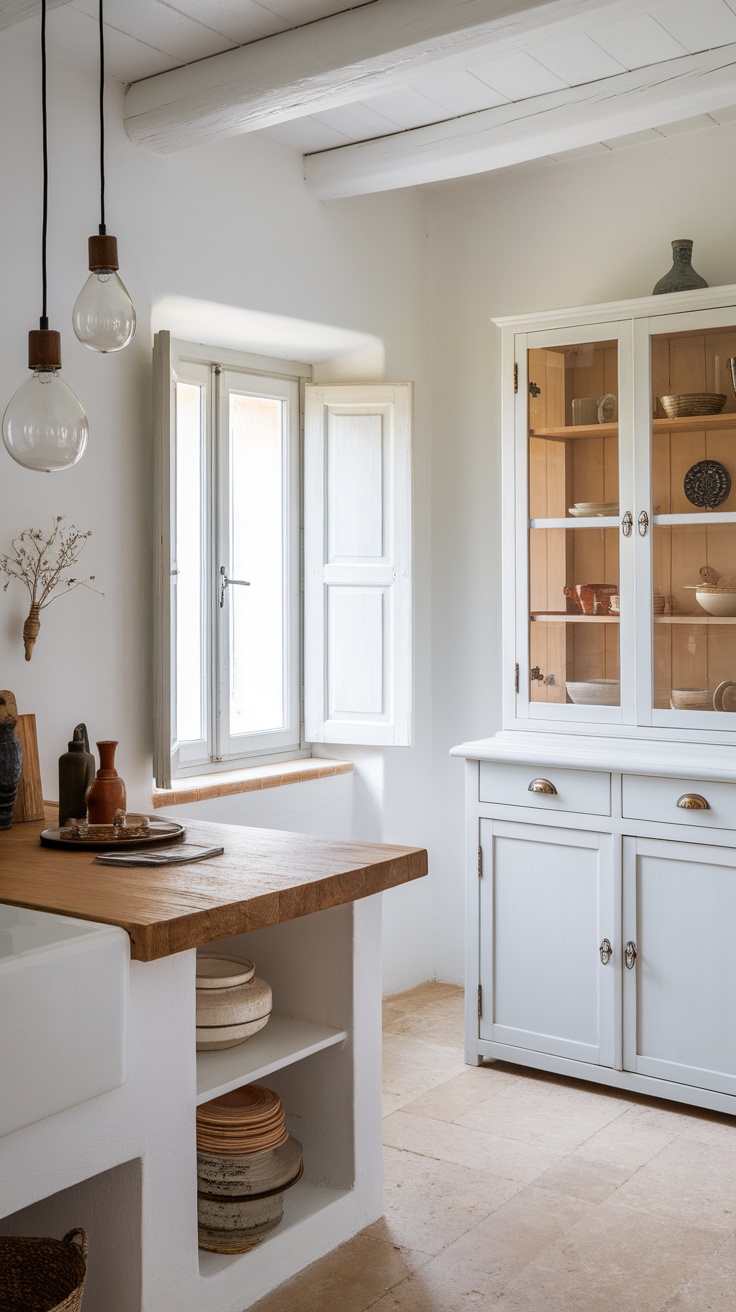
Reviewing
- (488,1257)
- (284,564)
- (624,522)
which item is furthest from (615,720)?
(488,1257)

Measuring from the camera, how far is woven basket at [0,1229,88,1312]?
75.2 inches

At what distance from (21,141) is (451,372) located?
1.91m

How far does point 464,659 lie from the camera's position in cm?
441

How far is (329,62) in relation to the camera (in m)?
2.86

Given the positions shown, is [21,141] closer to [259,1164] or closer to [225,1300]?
[259,1164]

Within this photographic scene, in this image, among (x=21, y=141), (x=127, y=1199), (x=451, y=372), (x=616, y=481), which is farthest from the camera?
(x=451, y=372)

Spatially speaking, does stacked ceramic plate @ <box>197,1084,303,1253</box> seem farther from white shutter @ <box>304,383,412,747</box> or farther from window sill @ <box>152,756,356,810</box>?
white shutter @ <box>304,383,412,747</box>

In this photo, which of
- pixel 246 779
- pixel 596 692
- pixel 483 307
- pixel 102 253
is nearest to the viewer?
pixel 102 253

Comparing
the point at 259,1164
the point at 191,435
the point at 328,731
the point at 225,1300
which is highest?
the point at 191,435

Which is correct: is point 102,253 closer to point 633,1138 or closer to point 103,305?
point 103,305

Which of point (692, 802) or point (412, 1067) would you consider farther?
point (412, 1067)

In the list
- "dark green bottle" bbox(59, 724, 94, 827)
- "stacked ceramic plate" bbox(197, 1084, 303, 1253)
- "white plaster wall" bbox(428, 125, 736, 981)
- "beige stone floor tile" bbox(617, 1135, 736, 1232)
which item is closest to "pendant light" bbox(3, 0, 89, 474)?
"dark green bottle" bbox(59, 724, 94, 827)

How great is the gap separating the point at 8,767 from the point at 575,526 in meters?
1.91

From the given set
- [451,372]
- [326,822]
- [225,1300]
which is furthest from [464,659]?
[225,1300]
